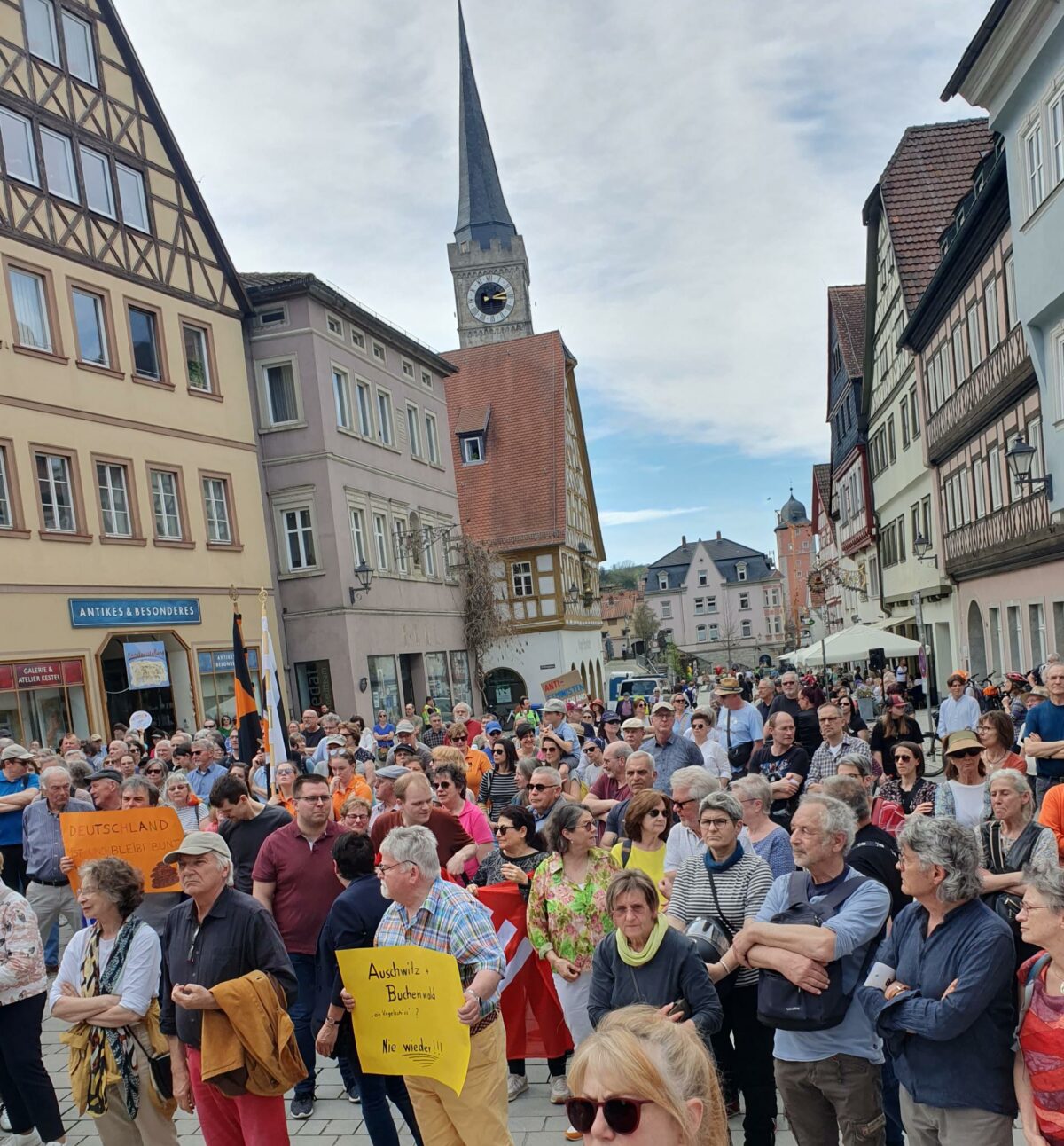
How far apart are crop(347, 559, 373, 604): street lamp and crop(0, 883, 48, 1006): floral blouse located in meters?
21.4

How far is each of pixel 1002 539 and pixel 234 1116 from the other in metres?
21.3

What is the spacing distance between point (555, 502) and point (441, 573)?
38.6 ft

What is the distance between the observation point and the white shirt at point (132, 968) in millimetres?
4766

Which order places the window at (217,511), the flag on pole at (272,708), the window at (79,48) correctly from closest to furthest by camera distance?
the flag on pole at (272,708), the window at (79,48), the window at (217,511)

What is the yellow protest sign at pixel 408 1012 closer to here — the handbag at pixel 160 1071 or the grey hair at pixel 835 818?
the handbag at pixel 160 1071

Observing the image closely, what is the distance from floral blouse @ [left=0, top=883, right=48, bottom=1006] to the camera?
5.26 m

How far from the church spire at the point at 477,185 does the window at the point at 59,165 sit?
59.7 metres

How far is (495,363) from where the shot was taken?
4856 centimetres

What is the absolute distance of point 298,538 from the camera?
27.1 meters

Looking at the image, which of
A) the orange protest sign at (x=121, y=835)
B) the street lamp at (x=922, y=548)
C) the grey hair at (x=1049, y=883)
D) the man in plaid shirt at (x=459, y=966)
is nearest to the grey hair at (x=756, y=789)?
the man in plaid shirt at (x=459, y=966)

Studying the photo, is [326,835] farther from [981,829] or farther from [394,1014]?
[981,829]

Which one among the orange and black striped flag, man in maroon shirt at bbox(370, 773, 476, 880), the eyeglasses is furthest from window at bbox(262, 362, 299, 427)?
the eyeglasses

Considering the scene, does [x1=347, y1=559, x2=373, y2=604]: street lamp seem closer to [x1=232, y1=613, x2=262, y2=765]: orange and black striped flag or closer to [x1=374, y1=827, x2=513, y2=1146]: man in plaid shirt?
[x1=232, y1=613, x2=262, y2=765]: orange and black striped flag

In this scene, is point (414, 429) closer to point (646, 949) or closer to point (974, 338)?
point (974, 338)
